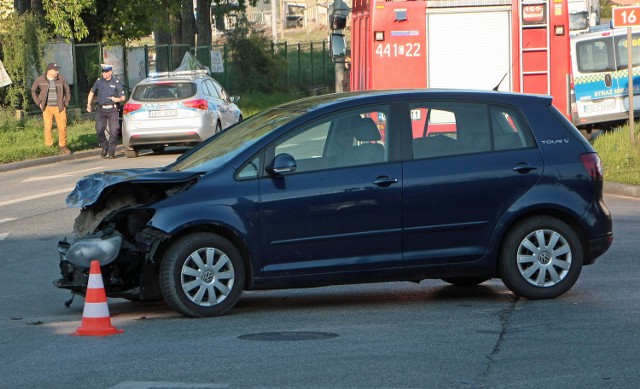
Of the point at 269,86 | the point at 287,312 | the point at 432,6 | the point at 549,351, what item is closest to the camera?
the point at 549,351

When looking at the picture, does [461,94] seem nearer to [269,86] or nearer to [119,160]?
[119,160]

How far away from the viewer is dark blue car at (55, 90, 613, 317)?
898 cm

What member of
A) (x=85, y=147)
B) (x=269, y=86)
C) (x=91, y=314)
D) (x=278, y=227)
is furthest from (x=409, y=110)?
(x=269, y=86)

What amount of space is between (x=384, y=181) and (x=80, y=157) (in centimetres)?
1981

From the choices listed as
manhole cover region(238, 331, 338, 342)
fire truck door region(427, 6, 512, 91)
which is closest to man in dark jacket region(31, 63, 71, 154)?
fire truck door region(427, 6, 512, 91)

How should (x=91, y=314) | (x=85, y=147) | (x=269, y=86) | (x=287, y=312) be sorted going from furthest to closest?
1. (x=269, y=86)
2. (x=85, y=147)
3. (x=287, y=312)
4. (x=91, y=314)

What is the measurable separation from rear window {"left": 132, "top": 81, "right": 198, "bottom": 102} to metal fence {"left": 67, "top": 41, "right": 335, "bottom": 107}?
9.39m

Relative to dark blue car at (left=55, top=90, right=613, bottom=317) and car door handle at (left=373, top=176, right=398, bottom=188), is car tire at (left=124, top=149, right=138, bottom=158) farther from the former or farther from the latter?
car door handle at (left=373, top=176, right=398, bottom=188)

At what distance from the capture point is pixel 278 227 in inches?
356

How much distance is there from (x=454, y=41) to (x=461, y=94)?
30.6 feet

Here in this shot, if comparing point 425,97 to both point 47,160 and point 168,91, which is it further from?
point 47,160

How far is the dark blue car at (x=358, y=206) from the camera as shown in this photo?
8.98 metres

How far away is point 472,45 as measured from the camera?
18.8m

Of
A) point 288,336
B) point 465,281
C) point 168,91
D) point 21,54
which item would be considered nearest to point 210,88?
point 168,91
